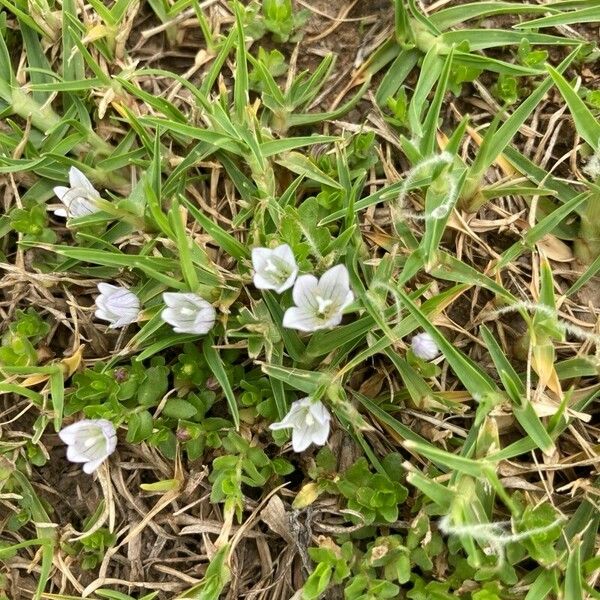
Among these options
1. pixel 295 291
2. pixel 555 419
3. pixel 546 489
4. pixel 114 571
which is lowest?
pixel 114 571

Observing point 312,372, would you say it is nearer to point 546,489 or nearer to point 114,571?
point 546,489

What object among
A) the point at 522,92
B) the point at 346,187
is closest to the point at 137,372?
the point at 346,187

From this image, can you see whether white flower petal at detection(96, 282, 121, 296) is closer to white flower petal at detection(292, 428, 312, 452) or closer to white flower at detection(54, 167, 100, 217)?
white flower at detection(54, 167, 100, 217)

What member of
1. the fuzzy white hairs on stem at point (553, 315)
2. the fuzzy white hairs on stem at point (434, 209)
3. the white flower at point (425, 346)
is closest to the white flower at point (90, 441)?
the white flower at point (425, 346)

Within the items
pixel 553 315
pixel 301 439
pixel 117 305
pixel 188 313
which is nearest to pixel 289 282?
pixel 188 313

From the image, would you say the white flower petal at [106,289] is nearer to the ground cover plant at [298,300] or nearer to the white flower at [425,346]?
the ground cover plant at [298,300]

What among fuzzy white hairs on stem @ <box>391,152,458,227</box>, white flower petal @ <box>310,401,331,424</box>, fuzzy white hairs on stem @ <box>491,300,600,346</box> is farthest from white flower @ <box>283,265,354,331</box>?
fuzzy white hairs on stem @ <box>491,300,600,346</box>

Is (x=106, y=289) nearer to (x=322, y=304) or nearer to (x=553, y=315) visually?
(x=322, y=304)
